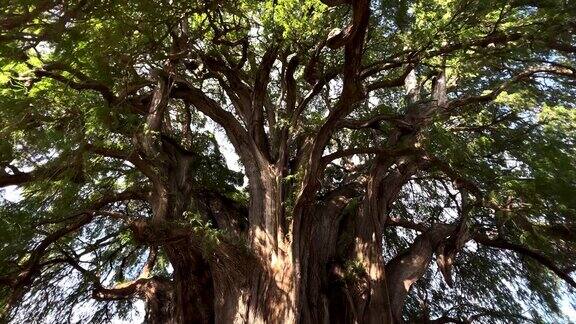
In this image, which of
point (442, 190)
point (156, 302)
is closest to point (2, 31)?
point (156, 302)

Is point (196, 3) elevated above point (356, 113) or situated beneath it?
situated beneath

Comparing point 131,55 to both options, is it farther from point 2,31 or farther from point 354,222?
point 354,222

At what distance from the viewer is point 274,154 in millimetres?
5586

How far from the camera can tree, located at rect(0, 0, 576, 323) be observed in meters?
4.36

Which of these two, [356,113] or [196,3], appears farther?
[356,113]

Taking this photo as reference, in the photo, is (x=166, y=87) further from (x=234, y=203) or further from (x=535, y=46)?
(x=535, y=46)

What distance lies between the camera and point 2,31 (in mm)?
3359

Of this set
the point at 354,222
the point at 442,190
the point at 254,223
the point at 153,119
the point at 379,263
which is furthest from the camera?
the point at 442,190

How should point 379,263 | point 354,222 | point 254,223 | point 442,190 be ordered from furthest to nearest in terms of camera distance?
point 442,190 → point 354,222 → point 379,263 → point 254,223

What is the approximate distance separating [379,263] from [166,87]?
9.42 ft

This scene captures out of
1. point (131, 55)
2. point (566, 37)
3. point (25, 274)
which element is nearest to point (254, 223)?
point (131, 55)

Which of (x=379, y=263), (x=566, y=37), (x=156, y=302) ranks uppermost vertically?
(x=566, y=37)

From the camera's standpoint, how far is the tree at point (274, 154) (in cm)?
436

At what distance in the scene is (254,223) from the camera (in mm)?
4871
